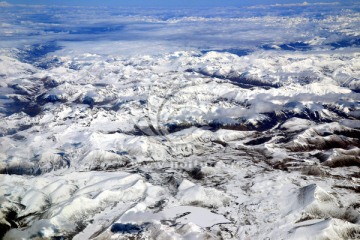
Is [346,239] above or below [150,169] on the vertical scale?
above

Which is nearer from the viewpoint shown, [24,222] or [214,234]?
[214,234]

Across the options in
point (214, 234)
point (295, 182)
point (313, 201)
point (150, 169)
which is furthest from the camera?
point (150, 169)

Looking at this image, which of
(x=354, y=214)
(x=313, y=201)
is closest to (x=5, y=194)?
(x=313, y=201)

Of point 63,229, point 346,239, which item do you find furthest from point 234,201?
point 63,229

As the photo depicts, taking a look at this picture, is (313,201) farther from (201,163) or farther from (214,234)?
(201,163)

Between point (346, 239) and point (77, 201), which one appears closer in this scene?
point (346, 239)

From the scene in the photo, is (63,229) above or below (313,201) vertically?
below

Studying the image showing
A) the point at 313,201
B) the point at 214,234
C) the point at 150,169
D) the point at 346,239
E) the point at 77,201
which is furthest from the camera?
the point at 150,169

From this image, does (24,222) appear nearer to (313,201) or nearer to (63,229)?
(63,229)

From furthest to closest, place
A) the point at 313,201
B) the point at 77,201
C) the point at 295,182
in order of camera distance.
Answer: the point at 295,182, the point at 77,201, the point at 313,201
